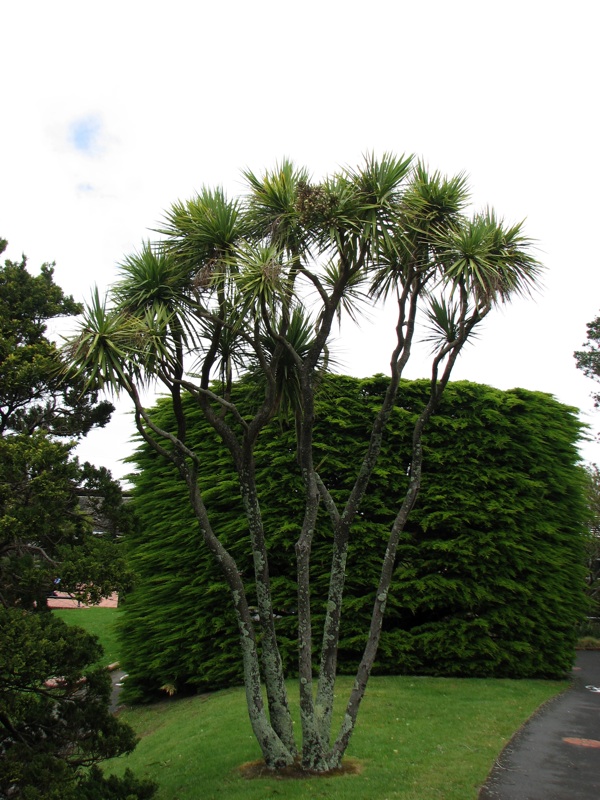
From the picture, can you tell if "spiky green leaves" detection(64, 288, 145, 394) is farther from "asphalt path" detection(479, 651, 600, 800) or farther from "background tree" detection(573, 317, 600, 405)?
"background tree" detection(573, 317, 600, 405)

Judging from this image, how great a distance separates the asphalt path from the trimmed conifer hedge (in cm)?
191

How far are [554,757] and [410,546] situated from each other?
185 inches

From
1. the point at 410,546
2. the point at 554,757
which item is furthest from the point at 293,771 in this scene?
the point at 410,546

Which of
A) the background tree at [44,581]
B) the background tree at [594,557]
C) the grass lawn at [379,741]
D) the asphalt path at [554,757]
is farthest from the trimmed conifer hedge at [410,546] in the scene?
the background tree at [594,557]

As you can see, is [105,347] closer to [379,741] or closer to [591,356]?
[379,741]

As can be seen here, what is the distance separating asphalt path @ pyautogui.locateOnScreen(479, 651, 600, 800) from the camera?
6641mm

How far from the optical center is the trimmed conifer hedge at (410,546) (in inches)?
469

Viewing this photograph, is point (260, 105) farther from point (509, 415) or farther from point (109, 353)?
point (509, 415)

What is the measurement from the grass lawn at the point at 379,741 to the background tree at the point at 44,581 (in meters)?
1.36

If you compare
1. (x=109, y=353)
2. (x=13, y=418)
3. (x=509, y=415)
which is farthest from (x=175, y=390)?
(x=509, y=415)

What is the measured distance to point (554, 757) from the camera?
7781 millimetres

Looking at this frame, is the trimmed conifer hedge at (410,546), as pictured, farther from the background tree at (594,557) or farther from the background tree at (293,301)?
the background tree at (594,557)

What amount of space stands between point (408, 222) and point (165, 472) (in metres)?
7.34

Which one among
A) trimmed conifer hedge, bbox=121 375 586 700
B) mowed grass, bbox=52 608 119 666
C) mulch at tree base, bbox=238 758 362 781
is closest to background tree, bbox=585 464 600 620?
trimmed conifer hedge, bbox=121 375 586 700
